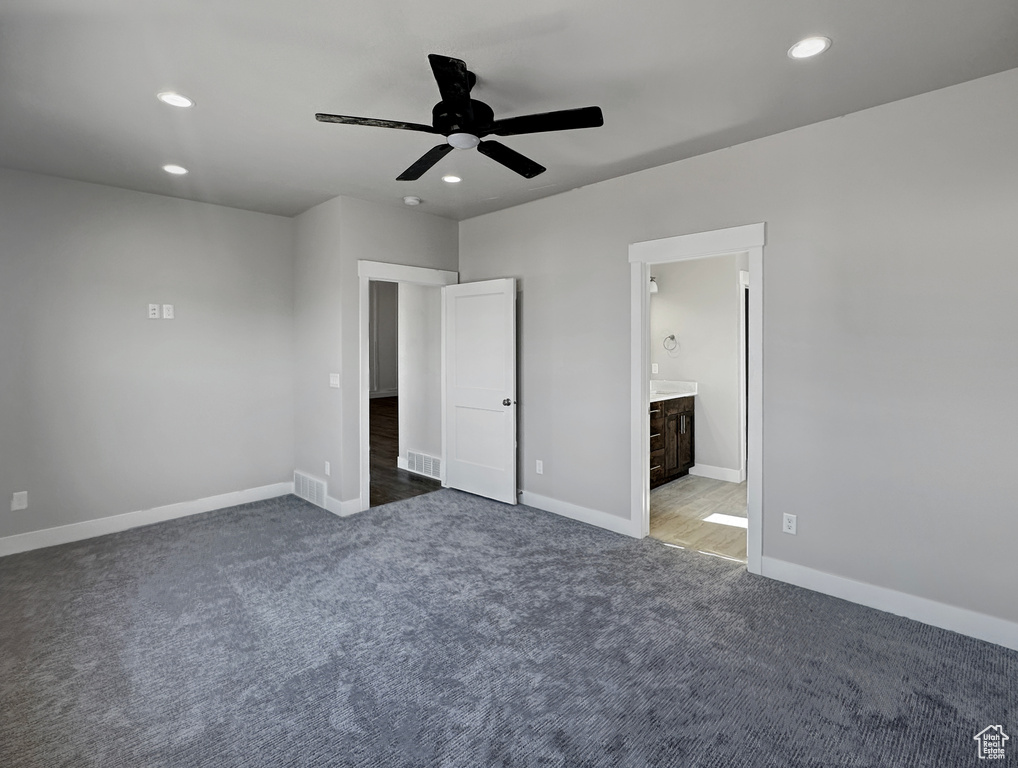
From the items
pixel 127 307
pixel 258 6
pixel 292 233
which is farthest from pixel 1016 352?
pixel 127 307

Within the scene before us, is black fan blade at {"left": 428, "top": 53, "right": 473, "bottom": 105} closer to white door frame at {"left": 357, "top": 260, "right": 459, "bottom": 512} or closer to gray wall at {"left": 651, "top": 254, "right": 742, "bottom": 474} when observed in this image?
white door frame at {"left": 357, "top": 260, "right": 459, "bottom": 512}

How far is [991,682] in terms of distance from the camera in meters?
2.15

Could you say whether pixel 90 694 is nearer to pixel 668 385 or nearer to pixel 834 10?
pixel 834 10

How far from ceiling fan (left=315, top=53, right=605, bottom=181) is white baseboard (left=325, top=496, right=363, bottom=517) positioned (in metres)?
3.06

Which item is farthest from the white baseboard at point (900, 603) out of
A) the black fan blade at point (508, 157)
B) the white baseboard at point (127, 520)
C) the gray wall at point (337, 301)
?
the white baseboard at point (127, 520)

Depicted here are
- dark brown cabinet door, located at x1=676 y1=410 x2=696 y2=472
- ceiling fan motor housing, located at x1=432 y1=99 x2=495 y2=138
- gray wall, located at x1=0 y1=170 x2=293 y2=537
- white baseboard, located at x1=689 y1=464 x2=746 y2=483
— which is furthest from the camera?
dark brown cabinet door, located at x1=676 y1=410 x2=696 y2=472

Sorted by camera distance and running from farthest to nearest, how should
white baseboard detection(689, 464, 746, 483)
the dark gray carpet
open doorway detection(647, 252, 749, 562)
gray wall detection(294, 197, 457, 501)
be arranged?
white baseboard detection(689, 464, 746, 483)
open doorway detection(647, 252, 749, 562)
gray wall detection(294, 197, 457, 501)
the dark gray carpet

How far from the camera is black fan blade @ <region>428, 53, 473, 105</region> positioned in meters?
1.95

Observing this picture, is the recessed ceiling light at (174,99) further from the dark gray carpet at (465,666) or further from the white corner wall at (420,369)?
the white corner wall at (420,369)

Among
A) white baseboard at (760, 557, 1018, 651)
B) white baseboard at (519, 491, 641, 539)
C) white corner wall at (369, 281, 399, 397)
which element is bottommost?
white baseboard at (760, 557, 1018, 651)

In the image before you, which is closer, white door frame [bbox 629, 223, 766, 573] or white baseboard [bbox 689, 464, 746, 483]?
white door frame [bbox 629, 223, 766, 573]

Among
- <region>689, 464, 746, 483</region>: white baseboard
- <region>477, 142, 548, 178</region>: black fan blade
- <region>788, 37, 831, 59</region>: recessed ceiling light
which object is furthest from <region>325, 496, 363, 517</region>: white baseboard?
<region>788, 37, 831, 59</region>: recessed ceiling light

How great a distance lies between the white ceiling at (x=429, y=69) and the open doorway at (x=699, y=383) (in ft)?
8.02

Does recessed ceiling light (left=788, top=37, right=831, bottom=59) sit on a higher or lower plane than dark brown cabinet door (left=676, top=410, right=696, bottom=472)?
higher
